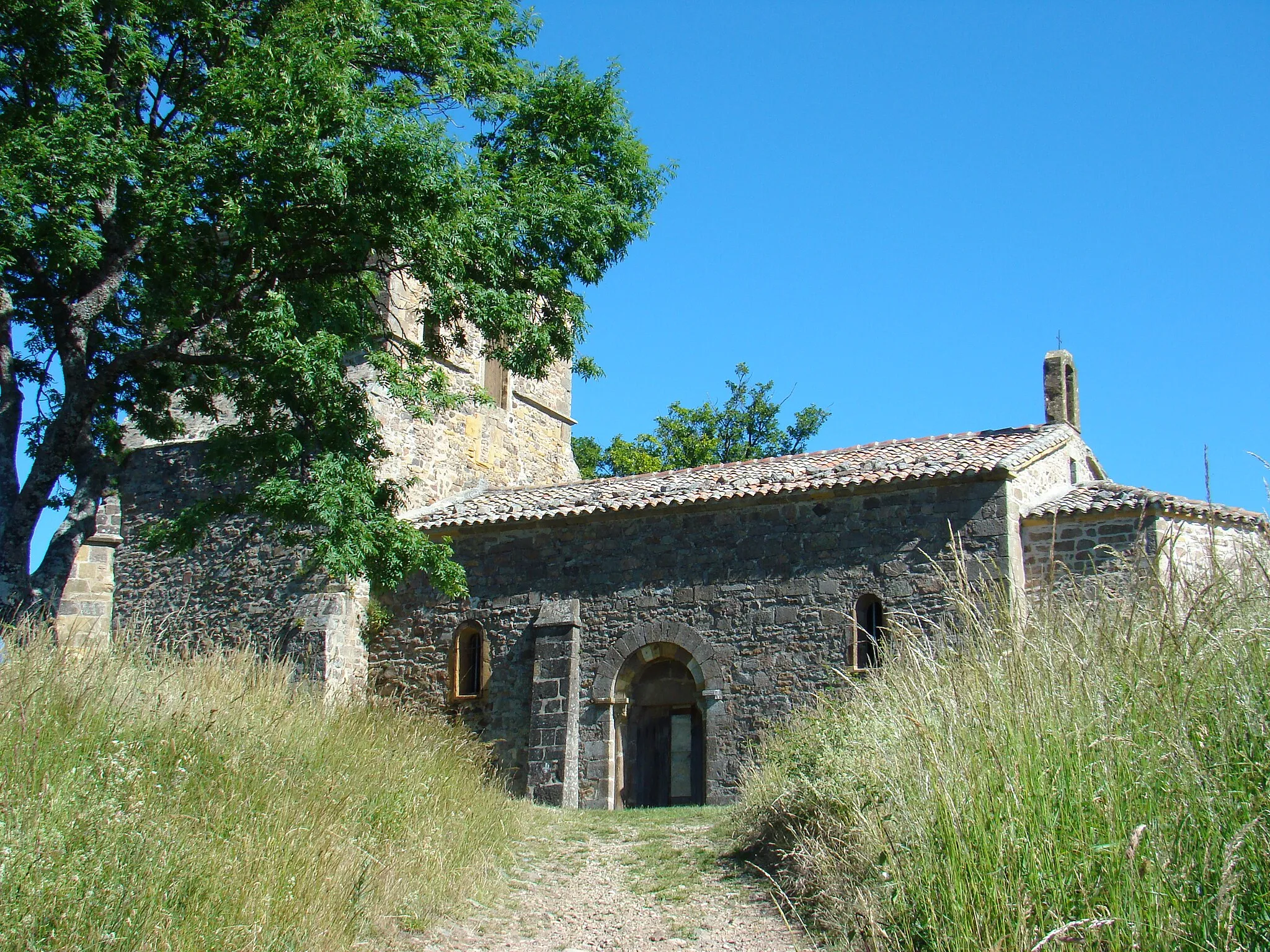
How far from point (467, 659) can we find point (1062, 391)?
1021 cm

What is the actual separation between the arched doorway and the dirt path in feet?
16.0

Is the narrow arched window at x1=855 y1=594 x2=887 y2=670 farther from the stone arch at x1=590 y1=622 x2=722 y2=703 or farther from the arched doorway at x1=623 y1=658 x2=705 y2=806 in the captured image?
the arched doorway at x1=623 y1=658 x2=705 y2=806

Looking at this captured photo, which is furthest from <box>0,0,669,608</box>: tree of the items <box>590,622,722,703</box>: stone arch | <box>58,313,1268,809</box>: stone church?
<box>590,622,722,703</box>: stone arch

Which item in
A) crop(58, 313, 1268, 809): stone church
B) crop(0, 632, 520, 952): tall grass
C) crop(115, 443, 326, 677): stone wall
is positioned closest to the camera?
crop(0, 632, 520, 952): tall grass

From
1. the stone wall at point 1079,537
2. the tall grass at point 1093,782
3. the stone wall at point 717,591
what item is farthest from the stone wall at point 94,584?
the tall grass at point 1093,782

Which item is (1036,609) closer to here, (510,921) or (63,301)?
(510,921)

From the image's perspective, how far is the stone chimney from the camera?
1759 centimetres

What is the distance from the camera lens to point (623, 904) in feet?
26.3

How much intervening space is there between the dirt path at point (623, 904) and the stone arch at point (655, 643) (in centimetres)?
423

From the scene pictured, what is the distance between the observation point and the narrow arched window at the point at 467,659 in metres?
16.7

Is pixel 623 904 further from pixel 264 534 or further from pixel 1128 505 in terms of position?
pixel 264 534

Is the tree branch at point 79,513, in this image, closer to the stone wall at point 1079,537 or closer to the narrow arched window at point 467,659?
the narrow arched window at point 467,659

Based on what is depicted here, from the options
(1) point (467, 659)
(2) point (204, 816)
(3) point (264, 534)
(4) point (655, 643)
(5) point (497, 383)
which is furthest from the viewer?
(5) point (497, 383)

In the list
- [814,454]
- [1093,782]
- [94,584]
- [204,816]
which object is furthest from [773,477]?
[1093,782]
